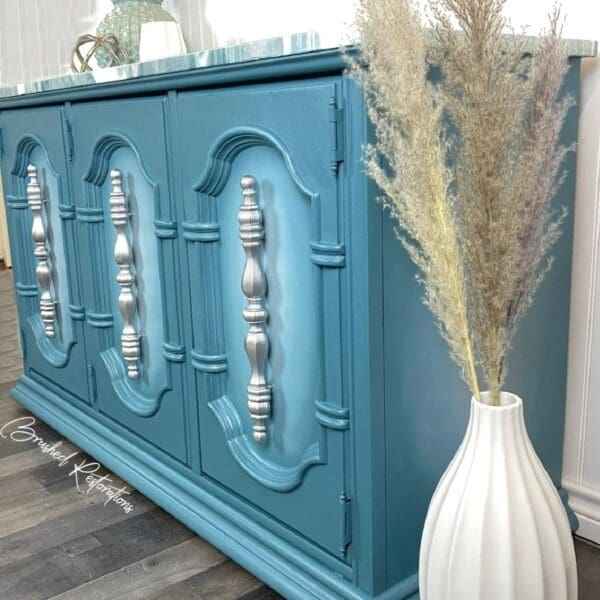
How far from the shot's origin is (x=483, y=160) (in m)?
0.95

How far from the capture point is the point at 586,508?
1.60 m

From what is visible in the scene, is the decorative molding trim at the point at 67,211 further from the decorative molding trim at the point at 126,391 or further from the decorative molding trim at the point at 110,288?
the decorative molding trim at the point at 126,391

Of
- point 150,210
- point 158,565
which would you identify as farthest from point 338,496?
point 150,210

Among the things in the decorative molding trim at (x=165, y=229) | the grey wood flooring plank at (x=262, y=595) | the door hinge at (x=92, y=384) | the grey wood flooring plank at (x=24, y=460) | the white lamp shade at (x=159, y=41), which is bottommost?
the grey wood flooring plank at (x=24, y=460)

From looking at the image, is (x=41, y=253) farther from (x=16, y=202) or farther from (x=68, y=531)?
(x=68, y=531)

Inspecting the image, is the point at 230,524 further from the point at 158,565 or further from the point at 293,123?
the point at 293,123

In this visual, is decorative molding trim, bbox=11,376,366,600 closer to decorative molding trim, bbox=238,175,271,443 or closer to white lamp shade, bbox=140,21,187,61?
decorative molding trim, bbox=238,175,271,443

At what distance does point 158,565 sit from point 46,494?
0.49 metres

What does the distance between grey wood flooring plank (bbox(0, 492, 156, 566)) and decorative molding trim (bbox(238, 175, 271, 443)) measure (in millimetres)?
528

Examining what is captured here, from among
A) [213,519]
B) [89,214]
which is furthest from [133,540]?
[89,214]

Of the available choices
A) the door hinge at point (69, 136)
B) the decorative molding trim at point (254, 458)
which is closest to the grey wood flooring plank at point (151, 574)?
the decorative molding trim at point (254, 458)

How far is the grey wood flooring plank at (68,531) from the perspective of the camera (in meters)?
1.65

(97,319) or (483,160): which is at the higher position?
(483,160)

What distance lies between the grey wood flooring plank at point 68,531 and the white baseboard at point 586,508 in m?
0.96
